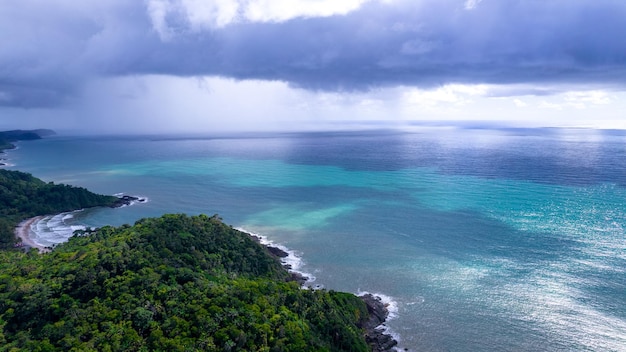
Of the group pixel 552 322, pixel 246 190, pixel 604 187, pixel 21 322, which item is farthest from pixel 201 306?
pixel 604 187

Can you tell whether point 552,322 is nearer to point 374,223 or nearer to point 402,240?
point 402,240

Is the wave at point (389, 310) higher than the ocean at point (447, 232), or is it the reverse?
the ocean at point (447, 232)

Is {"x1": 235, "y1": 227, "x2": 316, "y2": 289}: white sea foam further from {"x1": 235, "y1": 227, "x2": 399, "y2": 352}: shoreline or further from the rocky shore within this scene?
the rocky shore

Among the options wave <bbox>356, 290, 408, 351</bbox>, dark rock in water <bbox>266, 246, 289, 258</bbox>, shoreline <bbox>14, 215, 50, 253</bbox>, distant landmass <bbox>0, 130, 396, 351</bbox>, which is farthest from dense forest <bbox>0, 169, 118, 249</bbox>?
wave <bbox>356, 290, 408, 351</bbox>

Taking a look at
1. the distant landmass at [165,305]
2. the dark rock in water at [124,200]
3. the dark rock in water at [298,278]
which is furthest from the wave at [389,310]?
the dark rock in water at [124,200]

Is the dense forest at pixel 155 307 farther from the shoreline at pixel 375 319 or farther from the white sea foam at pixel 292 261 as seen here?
the white sea foam at pixel 292 261

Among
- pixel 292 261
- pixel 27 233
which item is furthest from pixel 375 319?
pixel 27 233
